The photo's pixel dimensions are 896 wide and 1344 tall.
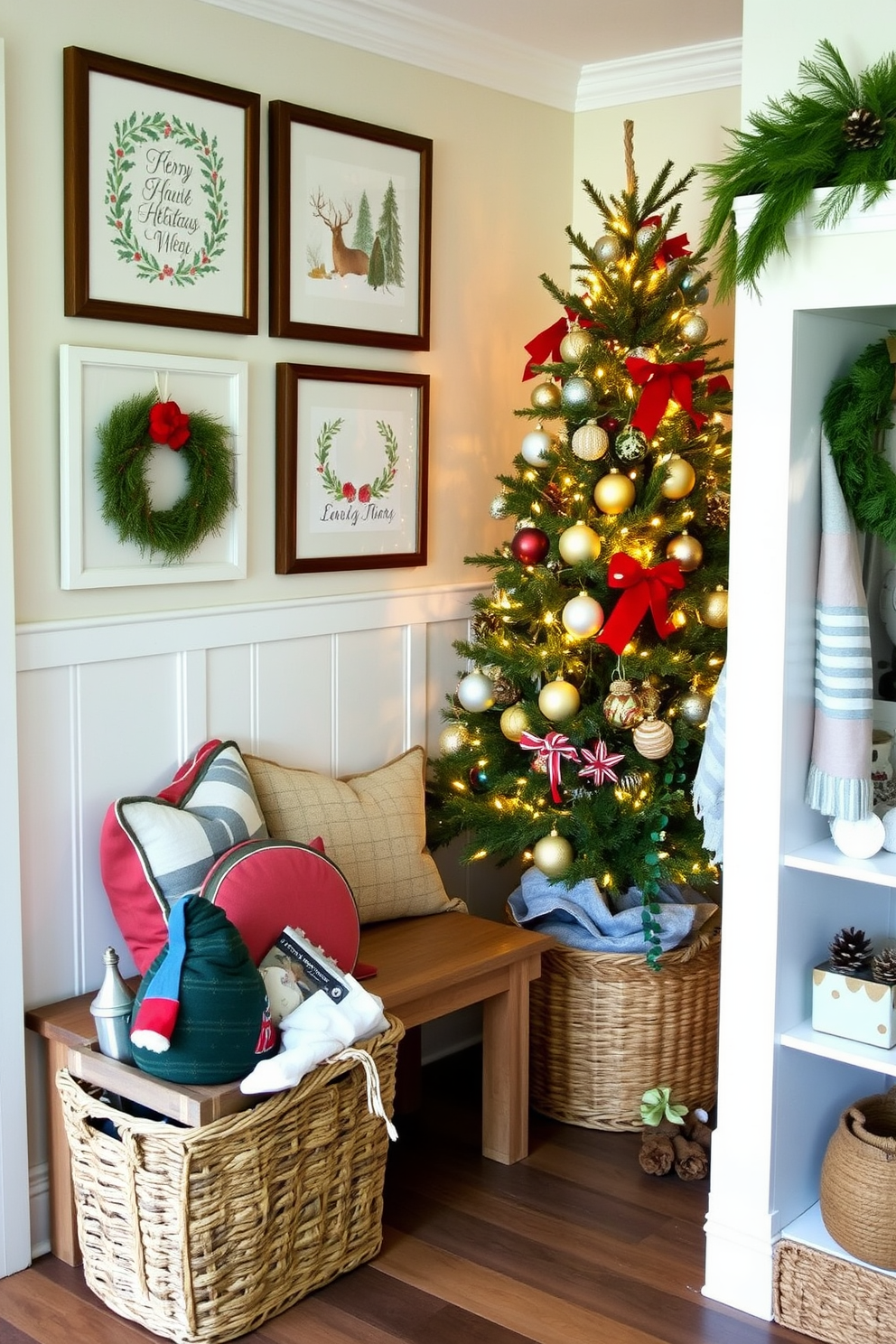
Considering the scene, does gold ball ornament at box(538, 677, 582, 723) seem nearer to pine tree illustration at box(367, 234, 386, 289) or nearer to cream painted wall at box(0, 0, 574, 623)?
cream painted wall at box(0, 0, 574, 623)

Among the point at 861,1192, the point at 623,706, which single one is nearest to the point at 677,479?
the point at 623,706

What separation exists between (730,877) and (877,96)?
1270 millimetres

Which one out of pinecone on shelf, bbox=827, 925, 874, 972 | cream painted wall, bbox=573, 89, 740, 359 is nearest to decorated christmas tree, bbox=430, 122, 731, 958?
cream painted wall, bbox=573, 89, 740, 359

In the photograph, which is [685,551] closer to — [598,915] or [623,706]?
[623,706]

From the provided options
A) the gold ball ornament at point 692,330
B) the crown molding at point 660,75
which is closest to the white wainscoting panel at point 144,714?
the gold ball ornament at point 692,330

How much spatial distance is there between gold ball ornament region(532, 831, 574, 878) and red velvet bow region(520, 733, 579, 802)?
104mm

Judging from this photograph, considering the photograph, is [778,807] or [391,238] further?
[391,238]

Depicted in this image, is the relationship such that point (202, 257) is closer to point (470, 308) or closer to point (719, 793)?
point (470, 308)

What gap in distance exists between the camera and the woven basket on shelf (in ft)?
7.56

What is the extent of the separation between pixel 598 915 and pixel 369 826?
1.78 ft

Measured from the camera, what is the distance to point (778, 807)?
2.38m

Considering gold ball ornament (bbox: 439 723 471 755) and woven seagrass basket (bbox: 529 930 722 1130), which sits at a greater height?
gold ball ornament (bbox: 439 723 471 755)

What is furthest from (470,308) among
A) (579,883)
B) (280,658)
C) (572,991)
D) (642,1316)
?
(642,1316)

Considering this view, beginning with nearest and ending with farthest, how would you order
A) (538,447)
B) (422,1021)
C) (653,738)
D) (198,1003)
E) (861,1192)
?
(198,1003)
(861,1192)
(422,1021)
(653,738)
(538,447)
